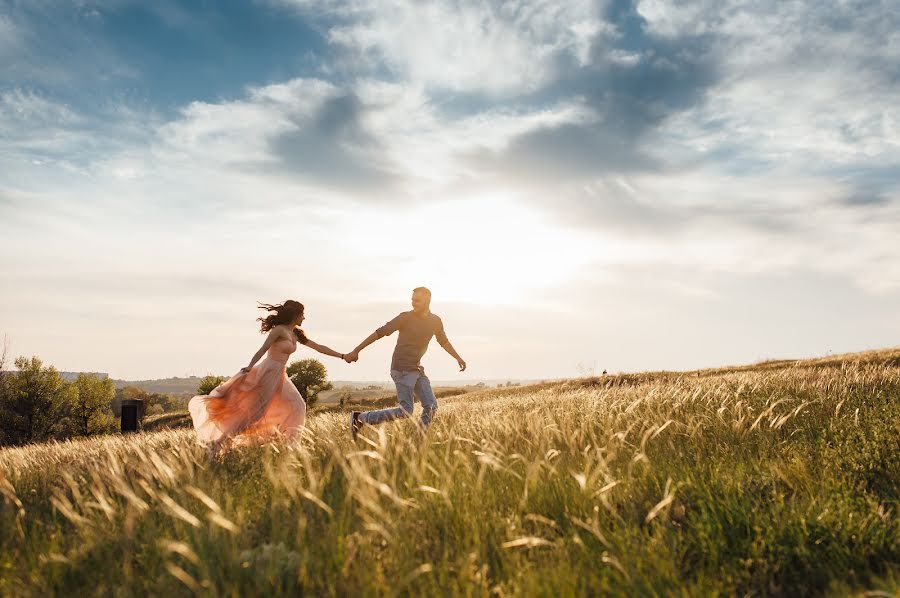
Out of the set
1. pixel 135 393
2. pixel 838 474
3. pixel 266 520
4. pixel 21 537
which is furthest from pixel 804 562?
pixel 135 393

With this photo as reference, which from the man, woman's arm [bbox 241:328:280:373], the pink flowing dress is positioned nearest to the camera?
the pink flowing dress

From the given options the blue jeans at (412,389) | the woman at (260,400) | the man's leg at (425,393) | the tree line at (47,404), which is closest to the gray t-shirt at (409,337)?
the blue jeans at (412,389)

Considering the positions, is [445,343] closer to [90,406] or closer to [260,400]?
[260,400]

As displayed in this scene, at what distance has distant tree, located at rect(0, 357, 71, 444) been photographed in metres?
45.2

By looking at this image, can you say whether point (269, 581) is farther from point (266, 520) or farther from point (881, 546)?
point (881, 546)

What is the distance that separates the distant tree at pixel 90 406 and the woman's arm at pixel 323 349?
49929 millimetres

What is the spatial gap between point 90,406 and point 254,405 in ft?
178

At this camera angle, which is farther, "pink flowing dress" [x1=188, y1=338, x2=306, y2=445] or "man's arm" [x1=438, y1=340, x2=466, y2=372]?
"man's arm" [x1=438, y1=340, x2=466, y2=372]

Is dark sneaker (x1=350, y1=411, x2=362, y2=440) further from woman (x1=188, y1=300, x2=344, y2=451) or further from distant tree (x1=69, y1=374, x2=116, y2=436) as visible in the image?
distant tree (x1=69, y1=374, x2=116, y2=436)

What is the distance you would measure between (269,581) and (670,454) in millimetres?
3286

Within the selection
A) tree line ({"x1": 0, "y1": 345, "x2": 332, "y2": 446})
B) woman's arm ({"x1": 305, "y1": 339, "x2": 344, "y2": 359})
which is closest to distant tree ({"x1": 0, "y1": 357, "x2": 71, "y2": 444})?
tree line ({"x1": 0, "y1": 345, "x2": 332, "y2": 446})

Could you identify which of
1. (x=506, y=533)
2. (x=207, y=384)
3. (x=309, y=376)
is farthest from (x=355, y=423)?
(x=309, y=376)

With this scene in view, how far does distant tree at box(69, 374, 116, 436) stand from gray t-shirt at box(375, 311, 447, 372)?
50678 millimetres

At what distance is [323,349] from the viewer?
9.66 metres
